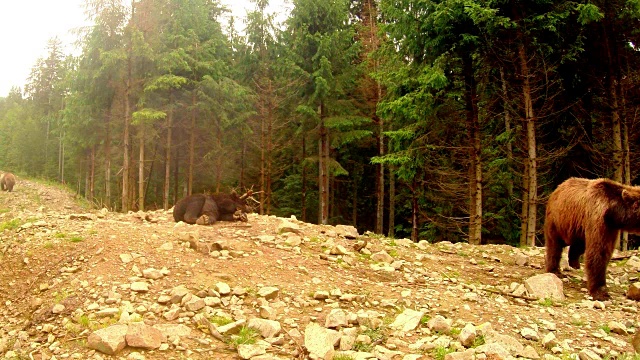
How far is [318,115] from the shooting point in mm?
21375

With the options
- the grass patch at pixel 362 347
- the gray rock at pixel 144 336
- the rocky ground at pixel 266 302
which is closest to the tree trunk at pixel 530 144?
the rocky ground at pixel 266 302

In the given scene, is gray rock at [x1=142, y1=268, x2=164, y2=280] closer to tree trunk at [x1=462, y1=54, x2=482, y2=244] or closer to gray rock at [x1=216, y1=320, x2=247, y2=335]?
gray rock at [x1=216, y1=320, x2=247, y2=335]

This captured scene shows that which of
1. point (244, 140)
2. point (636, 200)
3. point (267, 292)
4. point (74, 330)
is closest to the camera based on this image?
point (74, 330)

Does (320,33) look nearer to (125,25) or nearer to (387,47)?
(387,47)

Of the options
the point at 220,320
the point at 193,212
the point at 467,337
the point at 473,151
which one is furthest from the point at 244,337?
the point at 473,151

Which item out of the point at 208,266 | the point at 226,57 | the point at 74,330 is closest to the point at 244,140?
the point at 226,57

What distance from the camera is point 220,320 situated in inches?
191

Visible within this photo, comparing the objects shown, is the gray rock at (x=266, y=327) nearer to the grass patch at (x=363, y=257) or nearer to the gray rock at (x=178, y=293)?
the gray rock at (x=178, y=293)

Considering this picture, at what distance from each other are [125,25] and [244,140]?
822cm

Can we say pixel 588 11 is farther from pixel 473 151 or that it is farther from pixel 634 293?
pixel 634 293

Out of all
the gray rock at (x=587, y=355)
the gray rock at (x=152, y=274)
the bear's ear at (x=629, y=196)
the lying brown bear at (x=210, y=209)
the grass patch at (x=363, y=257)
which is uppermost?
the bear's ear at (x=629, y=196)

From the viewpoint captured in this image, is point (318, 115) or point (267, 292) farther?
point (318, 115)

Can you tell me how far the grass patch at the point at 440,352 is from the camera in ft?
14.3

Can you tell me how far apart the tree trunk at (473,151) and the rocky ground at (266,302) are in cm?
455
